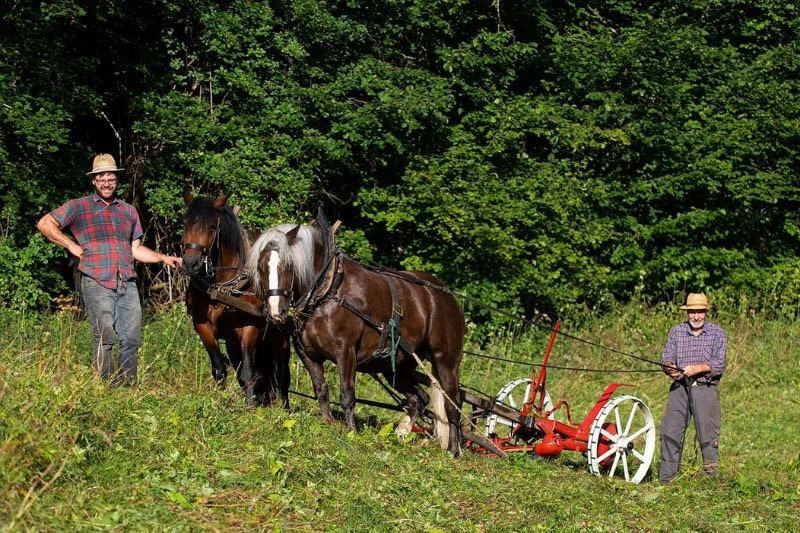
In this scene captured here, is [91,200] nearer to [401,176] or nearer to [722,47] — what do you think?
[401,176]

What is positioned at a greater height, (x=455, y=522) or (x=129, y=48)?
(x=129, y=48)

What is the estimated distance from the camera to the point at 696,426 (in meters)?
9.49

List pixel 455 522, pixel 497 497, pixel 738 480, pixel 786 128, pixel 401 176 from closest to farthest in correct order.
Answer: pixel 455 522
pixel 497 497
pixel 738 480
pixel 401 176
pixel 786 128

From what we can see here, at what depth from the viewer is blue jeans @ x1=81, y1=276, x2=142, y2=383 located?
26.3ft

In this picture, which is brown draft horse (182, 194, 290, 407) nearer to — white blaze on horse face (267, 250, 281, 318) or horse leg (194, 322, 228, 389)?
horse leg (194, 322, 228, 389)

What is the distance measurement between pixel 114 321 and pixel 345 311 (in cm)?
182

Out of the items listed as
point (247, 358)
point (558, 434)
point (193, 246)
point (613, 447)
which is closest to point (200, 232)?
point (193, 246)

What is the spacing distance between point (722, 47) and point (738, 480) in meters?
12.1

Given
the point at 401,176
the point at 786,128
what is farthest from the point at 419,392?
A: the point at 786,128

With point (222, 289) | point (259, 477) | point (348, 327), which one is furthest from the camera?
point (222, 289)

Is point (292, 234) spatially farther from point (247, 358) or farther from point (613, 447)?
point (613, 447)

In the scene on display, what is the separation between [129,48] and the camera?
606 inches

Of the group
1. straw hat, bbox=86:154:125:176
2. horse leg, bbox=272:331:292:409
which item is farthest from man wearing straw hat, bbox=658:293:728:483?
straw hat, bbox=86:154:125:176

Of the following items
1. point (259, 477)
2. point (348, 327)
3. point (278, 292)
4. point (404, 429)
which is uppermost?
point (278, 292)
